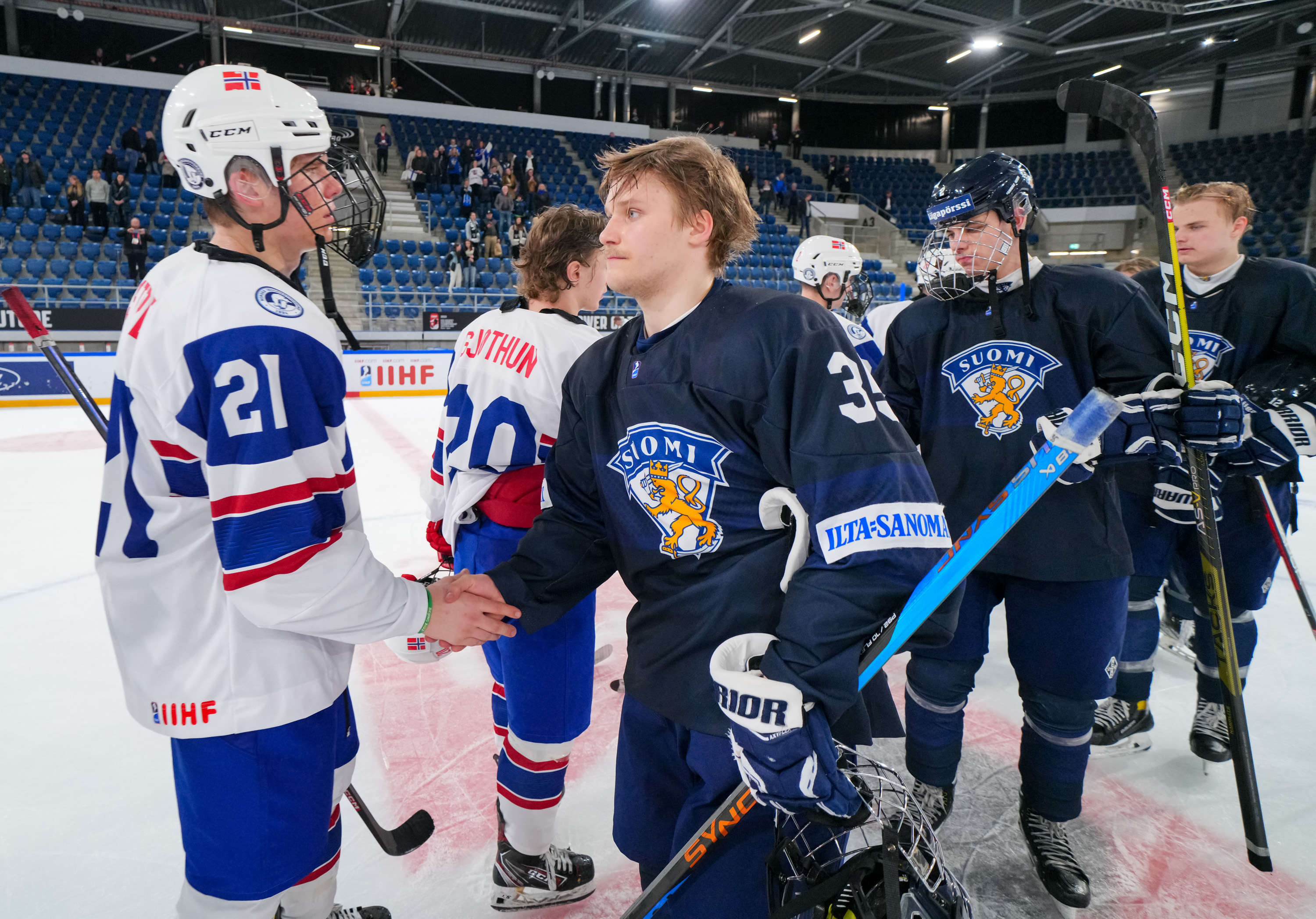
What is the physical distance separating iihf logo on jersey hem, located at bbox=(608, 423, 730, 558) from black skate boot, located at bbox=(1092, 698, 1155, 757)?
2.03m

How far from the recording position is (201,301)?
3.83ft

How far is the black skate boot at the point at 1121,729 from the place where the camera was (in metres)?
2.61

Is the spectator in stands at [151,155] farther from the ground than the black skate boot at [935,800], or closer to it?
farther from the ground

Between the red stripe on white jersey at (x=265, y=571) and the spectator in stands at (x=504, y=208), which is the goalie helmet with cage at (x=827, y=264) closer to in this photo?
the red stripe on white jersey at (x=265, y=571)

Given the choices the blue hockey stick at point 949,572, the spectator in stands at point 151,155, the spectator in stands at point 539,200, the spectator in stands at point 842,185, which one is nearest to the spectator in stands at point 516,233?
the spectator in stands at point 539,200

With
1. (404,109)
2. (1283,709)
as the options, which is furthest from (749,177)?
(1283,709)

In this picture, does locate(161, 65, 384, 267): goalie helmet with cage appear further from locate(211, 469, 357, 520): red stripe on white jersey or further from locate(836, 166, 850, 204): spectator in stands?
locate(836, 166, 850, 204): spectator in stands

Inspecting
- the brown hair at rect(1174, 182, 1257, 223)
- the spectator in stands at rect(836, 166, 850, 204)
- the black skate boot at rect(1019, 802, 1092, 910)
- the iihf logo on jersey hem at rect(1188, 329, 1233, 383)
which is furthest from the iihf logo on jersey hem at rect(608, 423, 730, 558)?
the spectator in stands at rect(836, 166, 850, 204)

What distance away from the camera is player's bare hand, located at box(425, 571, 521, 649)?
1425mm

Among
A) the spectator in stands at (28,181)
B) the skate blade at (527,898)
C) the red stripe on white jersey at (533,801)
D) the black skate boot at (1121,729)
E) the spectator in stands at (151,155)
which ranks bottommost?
the skate blade at (527,898)

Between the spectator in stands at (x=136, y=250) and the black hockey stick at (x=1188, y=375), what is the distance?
1229 centimetres

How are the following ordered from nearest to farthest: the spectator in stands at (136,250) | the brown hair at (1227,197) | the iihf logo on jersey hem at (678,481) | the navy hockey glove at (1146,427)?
the iihf logo on jersey hem at (678,481) → the navy hockey glove at (1146,427) → the brown hair at (1227,197) → the spectator in stands at (136,250)

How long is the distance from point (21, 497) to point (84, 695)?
341 centimetres

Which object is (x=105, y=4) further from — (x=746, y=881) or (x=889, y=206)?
(x=746, y=881)
